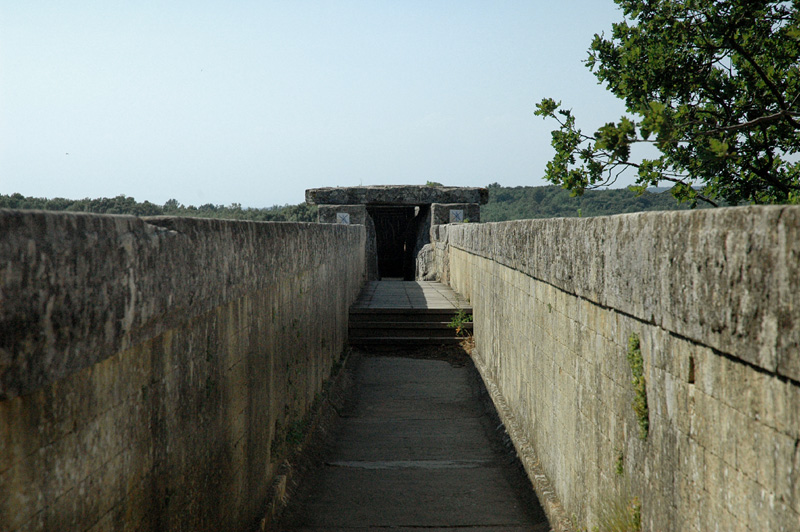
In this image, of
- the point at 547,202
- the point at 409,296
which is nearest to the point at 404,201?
the point at 409,296

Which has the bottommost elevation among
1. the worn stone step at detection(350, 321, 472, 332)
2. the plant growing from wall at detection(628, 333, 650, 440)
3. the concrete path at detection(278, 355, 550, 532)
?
the concrete path at detection(278, 355, 550, 532)

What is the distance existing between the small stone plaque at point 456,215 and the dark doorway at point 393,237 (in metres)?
6.60

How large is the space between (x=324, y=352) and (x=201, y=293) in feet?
15.6

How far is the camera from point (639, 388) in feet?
8.95

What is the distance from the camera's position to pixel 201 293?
2.83 m

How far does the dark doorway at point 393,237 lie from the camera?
2430 centimetres

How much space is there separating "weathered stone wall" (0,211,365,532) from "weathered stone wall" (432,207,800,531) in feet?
5.28

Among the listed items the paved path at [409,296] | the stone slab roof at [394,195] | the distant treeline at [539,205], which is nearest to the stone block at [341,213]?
the stone slab roof at [394,195]

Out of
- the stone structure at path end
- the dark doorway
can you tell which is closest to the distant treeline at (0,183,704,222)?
the dark doorway

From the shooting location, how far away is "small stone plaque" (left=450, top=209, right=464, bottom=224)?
1708 cm

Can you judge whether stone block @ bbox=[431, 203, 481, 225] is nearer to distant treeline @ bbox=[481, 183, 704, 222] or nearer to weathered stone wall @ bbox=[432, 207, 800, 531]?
weathered stone wall @ bbox=[432, 207, 800, 531]

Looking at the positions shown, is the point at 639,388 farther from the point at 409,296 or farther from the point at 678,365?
the point at 409,296

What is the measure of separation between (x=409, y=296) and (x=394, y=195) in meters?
5.13

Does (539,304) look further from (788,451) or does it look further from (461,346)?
(461,346)
